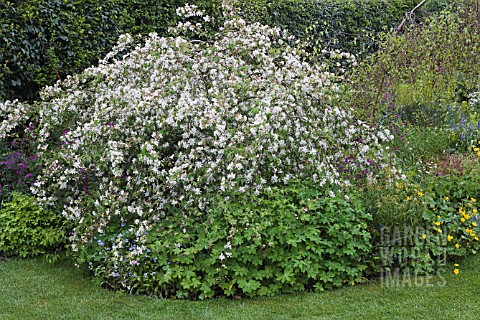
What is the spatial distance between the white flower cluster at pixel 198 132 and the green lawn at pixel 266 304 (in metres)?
0.52

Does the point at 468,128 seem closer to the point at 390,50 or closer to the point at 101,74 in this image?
the point at 390,50

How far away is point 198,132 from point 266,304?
1.32m

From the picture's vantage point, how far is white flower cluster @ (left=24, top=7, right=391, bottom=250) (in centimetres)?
402

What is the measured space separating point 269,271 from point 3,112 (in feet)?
9.13

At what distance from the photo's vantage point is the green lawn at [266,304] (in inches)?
A: 144

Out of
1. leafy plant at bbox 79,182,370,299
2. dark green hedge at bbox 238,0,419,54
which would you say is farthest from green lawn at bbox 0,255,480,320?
dark green hedge at bbox 238,0,419,54

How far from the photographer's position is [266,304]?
12.5ft

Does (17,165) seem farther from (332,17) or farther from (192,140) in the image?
(332,17)

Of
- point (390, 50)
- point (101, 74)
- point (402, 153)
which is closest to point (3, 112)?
point (101, 74)

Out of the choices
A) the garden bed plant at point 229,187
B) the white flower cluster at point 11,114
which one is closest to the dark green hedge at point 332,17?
the garden bed plant at point 229,187

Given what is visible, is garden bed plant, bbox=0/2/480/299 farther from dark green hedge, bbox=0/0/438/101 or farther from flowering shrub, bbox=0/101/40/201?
dark green hedge, bbox=0/0/438/101

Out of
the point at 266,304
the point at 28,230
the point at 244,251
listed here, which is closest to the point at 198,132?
the point at 244,251

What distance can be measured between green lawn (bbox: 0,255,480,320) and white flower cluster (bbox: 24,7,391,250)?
1.71 feet

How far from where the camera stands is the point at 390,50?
8.09 metres
